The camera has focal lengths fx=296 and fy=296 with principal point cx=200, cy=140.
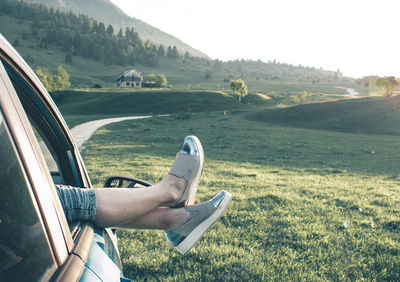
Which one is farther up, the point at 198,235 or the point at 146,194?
the point at 146,194

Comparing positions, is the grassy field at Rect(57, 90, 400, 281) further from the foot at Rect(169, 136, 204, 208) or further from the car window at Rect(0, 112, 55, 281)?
the car window at Rect(0, 112, 55, 281)

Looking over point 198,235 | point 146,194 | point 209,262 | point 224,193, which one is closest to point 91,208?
point 146,194

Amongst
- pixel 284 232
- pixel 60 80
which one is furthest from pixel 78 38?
pixel 284 232

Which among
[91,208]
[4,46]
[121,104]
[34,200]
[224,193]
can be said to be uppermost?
[4,46]

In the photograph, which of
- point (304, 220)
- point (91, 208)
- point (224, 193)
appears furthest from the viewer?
point (304, 220)

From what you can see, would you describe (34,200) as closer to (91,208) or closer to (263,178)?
(91,208)

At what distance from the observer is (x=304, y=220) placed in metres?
5.34

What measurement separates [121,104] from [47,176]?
55808mm

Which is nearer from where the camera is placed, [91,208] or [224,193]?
[91,208]

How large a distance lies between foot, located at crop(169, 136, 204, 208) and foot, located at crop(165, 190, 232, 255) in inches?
4.2

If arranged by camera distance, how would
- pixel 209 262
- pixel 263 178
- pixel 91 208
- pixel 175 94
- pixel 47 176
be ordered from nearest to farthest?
pixel 47 176
pixel 91 208
pixel 209 262
pixel 263 178
pixel 175 94

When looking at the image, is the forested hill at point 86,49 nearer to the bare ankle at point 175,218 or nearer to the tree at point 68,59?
the tree at point 68,59

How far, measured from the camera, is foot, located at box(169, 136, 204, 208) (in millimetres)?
Result: 2766

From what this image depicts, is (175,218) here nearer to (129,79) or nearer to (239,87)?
(239,87)
